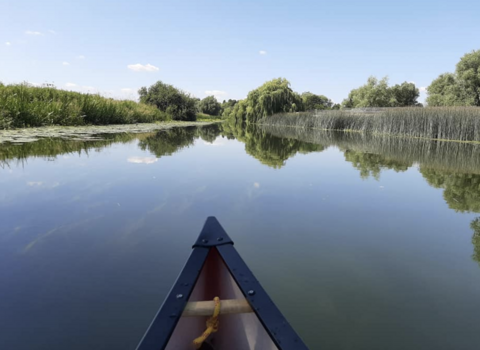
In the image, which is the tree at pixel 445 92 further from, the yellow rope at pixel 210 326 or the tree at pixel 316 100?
the yellow rope at pixel 210 326

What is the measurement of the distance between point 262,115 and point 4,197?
25.9 m

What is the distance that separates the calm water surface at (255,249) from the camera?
1.53 m

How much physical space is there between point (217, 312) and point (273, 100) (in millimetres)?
25769

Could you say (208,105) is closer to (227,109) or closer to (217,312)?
(227,109)

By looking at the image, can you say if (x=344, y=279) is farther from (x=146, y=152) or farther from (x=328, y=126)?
(x=328, y=126)

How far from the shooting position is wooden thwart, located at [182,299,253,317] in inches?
45.1

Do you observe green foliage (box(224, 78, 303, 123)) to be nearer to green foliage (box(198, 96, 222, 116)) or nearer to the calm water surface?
the calm water surface

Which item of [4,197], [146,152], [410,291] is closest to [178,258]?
[410,291]

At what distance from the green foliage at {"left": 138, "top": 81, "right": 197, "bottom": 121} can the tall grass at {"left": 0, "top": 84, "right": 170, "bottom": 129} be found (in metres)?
8.17

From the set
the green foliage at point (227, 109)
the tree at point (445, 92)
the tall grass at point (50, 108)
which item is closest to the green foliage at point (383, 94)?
the tree at point (445, 92)

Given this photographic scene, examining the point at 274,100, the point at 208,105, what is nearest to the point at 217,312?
the point at 274,100

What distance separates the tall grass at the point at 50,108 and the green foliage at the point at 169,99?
26.8 feet

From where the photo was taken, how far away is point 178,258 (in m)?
2.19

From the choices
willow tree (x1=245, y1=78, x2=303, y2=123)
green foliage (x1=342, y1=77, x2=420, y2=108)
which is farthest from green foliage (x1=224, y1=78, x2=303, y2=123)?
green foliage (x1=342, y1=77, x2=420, y2=108)
